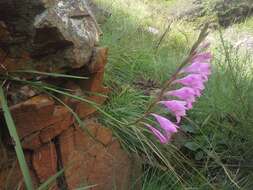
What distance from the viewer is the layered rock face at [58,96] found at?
2010 mm

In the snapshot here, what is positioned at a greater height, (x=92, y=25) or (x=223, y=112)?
(x=92, y=25)

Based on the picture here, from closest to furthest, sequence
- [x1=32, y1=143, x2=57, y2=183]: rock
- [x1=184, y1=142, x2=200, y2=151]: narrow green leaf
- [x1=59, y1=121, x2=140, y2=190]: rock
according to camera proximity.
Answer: [x1=32, y1=143, x2=57, y2=183]: rock < [x1=59, y1=121, x2=140, y2=190]: rock < [x1=184, y1=142, x2=200, y2=151]: narrow green leaf

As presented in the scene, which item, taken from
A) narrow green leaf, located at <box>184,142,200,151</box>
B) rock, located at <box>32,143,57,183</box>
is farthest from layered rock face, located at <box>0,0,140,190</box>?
narrow green leaf, located at <box>184,142,200,151</box>

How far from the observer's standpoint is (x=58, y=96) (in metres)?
2.24

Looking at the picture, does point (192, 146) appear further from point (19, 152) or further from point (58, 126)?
point (19, 152)

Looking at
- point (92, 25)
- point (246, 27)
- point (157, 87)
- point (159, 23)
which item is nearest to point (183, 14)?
point (246, 27)

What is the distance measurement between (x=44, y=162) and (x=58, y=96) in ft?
0.95

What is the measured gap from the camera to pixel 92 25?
7.70 ft

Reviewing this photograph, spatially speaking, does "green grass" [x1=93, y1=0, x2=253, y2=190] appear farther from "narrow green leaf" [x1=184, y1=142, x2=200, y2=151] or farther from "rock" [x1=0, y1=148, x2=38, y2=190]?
"rock" [x1=0, y1=148, x2=38, y2=190]

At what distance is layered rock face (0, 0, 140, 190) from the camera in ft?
6.59

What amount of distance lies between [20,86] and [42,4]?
0.34 m

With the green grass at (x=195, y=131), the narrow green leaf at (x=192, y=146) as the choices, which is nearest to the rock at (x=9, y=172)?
the green grass at (x=195, y=131)

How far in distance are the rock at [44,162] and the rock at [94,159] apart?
0.26ft

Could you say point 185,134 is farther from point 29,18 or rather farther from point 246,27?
point 246,27
